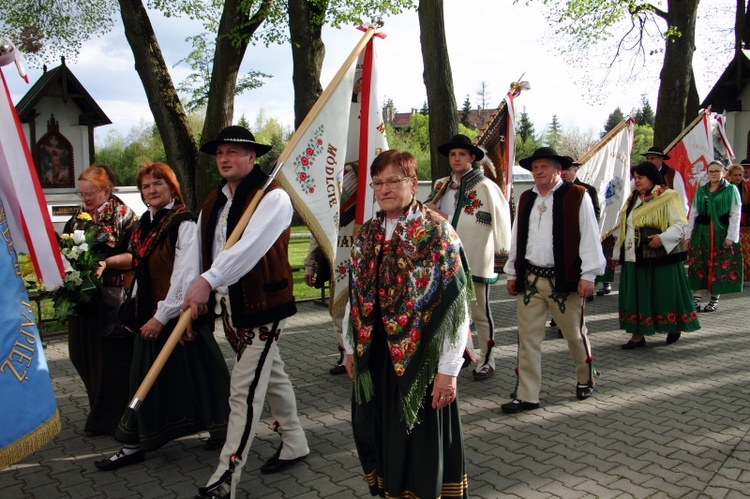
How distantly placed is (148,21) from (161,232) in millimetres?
9128

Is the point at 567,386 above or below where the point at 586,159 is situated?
below

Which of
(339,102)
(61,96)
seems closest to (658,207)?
(339,102)

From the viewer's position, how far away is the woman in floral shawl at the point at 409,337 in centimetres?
305

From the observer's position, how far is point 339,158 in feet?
15.3

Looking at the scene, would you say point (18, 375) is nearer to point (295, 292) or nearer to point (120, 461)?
point (120, 461)

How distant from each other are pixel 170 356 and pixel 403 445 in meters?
2.02

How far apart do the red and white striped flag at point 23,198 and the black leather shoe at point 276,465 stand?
176 centimetres

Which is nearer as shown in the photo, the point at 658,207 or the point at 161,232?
the point at 161,232

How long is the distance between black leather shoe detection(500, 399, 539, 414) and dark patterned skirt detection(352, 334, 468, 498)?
207 centimetres

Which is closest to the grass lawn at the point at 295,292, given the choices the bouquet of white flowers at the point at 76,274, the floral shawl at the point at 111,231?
the bouquet of white flowers at the point at 76,274

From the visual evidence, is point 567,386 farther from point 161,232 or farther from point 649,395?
point 161,232

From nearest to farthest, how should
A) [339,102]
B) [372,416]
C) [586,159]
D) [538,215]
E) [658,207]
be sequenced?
1. [372,416]
2. [339,102]
3. [538,215]
4. [658,207]
5. [586,159]

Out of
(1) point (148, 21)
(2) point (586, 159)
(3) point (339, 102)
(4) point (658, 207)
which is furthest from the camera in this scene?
(1) point (148, 21)

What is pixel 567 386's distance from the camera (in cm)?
595
